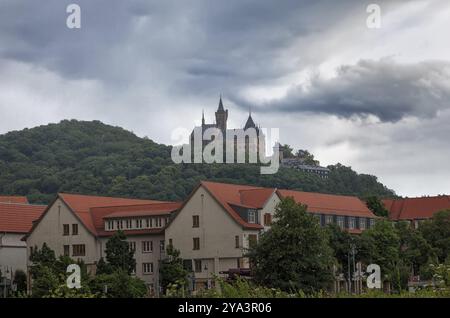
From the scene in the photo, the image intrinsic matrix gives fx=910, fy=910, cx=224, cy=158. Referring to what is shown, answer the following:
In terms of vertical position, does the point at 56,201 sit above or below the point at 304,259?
above

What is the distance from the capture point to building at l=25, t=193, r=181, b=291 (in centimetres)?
10888

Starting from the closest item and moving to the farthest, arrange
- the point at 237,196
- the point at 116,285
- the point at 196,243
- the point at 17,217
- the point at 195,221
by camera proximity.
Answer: the point at 116,285 → the point at 196,243 → the point at 195,221 → the point at 237,196 → the point at 17,217

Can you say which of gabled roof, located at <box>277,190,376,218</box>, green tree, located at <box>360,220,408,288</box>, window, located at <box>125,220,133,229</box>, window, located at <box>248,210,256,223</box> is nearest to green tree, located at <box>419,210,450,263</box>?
green tree, located at <box>360,220,408,288</box>

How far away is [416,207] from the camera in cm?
16238

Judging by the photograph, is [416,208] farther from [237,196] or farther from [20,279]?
[20,279]

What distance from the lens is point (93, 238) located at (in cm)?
11025

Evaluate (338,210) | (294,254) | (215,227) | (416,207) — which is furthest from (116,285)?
(416,207)

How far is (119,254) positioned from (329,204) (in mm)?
34839

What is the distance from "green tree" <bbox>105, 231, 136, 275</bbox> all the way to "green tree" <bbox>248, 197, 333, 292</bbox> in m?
20.4

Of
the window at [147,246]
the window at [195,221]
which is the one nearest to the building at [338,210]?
the window at [195,221]
